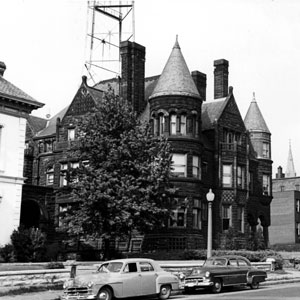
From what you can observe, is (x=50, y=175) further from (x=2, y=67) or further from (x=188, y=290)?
(x=188, y=290)

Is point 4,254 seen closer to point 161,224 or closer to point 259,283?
point 161,224

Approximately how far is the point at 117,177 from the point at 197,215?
1163 centimetres

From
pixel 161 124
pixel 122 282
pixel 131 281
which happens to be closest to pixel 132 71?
pixel 161 124

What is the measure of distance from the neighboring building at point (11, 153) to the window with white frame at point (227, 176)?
17756 mm

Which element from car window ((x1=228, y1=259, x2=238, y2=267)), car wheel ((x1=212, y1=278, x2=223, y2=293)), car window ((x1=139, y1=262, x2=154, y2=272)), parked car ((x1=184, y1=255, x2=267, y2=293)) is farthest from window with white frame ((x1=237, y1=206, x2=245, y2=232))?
car window ((x1=139, y1=262, x2=154, y2=272))

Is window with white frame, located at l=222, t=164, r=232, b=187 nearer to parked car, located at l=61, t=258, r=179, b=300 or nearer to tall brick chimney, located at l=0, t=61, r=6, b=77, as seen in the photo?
tall brick chimney, located at l=0, t=61, r=6, b=77

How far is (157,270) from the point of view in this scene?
2281 cm

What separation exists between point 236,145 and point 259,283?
69.9 ft

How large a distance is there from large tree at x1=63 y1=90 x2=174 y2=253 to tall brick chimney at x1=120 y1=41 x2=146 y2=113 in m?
11.8

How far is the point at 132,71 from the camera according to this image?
48.8 metres

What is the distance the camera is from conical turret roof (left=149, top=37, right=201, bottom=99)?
44841 mm

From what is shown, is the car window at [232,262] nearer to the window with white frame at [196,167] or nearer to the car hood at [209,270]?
the car hood at [209,270]

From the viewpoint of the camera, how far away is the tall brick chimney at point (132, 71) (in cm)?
4866

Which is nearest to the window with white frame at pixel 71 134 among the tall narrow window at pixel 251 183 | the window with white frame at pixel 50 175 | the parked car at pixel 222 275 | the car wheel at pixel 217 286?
the window with white frame at pixel 50 175
